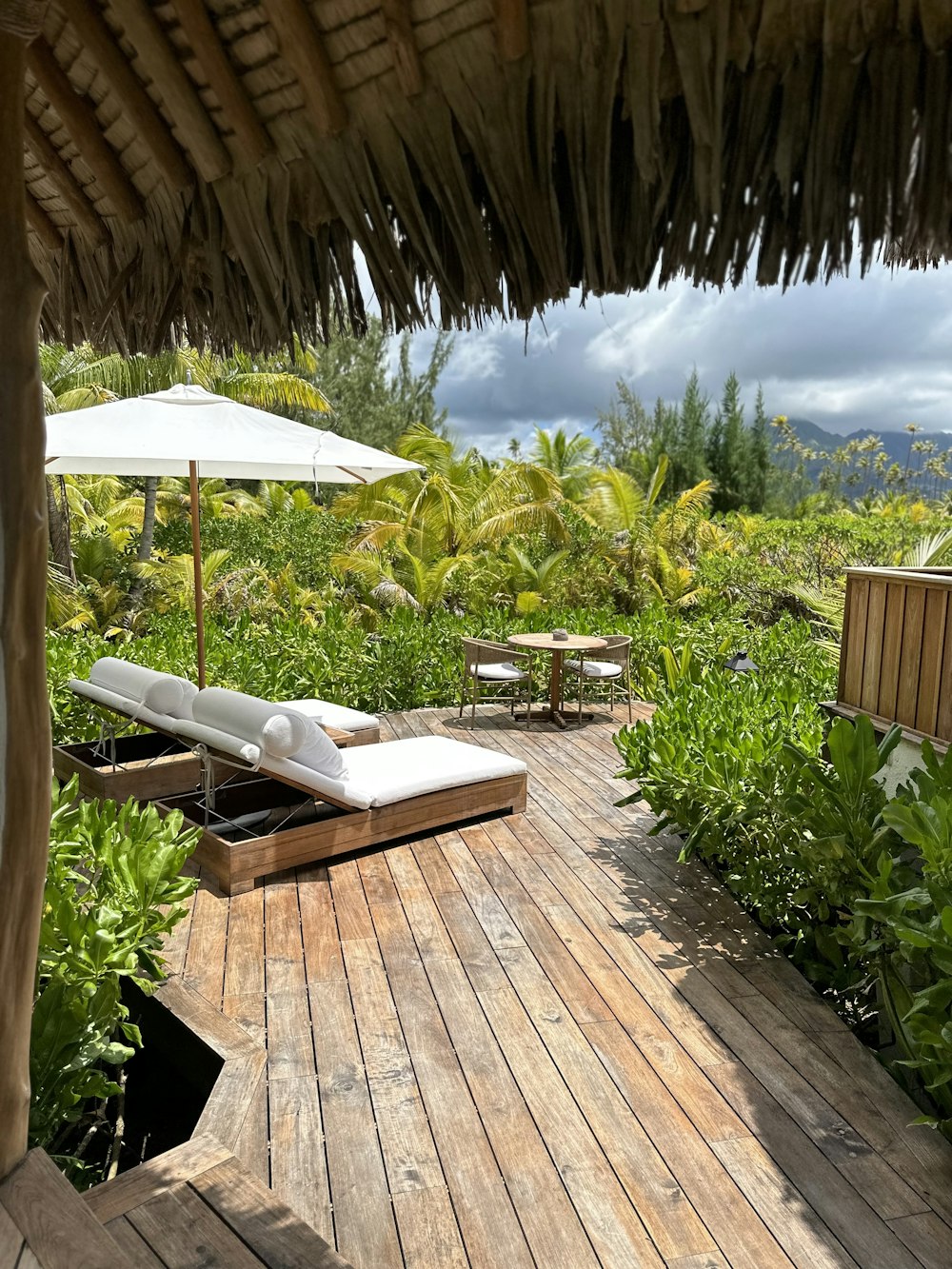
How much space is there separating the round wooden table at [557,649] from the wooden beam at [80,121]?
6.37m

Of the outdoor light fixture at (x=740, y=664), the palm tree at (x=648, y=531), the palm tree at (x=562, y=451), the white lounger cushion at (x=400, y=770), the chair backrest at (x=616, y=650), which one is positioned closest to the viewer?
the white lounger cushion at (x=400, y=770)

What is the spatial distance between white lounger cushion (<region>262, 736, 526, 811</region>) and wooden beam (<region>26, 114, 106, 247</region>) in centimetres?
282

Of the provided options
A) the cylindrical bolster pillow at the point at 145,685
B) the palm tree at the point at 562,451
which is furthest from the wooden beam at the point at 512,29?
the palm tree at the point at 562,451

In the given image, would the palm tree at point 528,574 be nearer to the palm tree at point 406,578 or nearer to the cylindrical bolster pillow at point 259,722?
the palm tree at point 406,578

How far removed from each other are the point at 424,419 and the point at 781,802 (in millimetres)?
29527

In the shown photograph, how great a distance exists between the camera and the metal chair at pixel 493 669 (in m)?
8.27

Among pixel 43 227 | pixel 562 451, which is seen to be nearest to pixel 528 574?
pixel 562 451

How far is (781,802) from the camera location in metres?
4.19

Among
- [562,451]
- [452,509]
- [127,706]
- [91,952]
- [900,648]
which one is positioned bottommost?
[91,952]

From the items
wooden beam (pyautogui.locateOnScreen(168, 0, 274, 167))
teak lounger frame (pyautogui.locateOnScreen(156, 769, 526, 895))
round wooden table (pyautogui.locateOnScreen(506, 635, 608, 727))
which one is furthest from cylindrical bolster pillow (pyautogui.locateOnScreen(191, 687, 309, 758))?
round wooden table (pyautogui.locateOnScreen(506, 635, 608, 727))

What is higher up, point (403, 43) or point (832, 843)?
point (403, 43)

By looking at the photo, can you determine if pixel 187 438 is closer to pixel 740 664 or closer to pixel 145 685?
pixel 145 685

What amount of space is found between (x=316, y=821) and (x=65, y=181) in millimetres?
3532

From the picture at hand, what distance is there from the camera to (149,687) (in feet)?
A: 17.2
